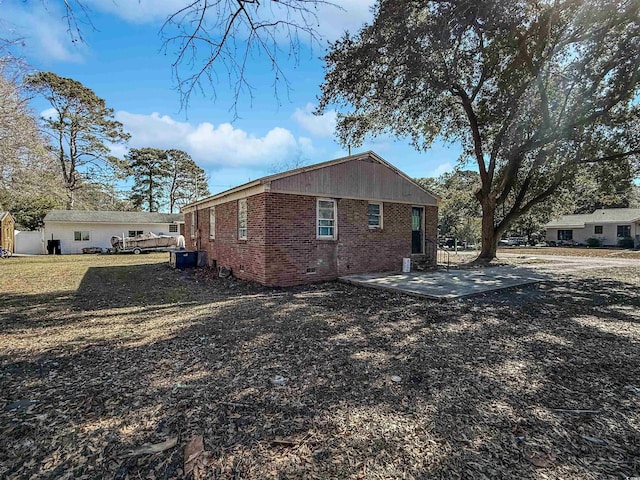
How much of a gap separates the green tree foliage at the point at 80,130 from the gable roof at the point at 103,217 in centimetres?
228

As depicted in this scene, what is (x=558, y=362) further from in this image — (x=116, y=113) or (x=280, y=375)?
(x=116, y=113)

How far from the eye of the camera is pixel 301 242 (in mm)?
9406

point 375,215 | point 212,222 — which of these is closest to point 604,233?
point 375,215

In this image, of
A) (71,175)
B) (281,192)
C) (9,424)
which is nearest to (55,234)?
(71,175)

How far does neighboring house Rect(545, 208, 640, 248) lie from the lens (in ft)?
101

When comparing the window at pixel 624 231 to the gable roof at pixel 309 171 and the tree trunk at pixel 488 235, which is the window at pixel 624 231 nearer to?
the tree trunk at pixel 488 235

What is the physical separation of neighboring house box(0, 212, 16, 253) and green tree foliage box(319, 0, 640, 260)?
23.3m

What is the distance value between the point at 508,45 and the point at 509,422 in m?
10.9

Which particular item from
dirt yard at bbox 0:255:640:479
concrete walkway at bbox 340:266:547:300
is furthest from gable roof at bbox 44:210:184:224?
concrete walkway at bbox 340:266:547:300

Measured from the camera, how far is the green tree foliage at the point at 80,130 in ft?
86.3

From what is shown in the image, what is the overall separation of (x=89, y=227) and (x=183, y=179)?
1744 centimetres

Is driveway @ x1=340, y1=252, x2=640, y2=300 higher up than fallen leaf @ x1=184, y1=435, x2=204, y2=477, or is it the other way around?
driveway @ x1=340, y1=252, x2=640, y2=300

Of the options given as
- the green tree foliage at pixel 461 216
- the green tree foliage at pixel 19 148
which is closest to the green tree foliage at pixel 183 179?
the green tree foliage at pixel 19 148

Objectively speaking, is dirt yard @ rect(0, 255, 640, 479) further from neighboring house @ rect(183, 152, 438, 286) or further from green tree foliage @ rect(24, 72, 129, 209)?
green tree foliage @ rect(24, 72, 129, 209)
